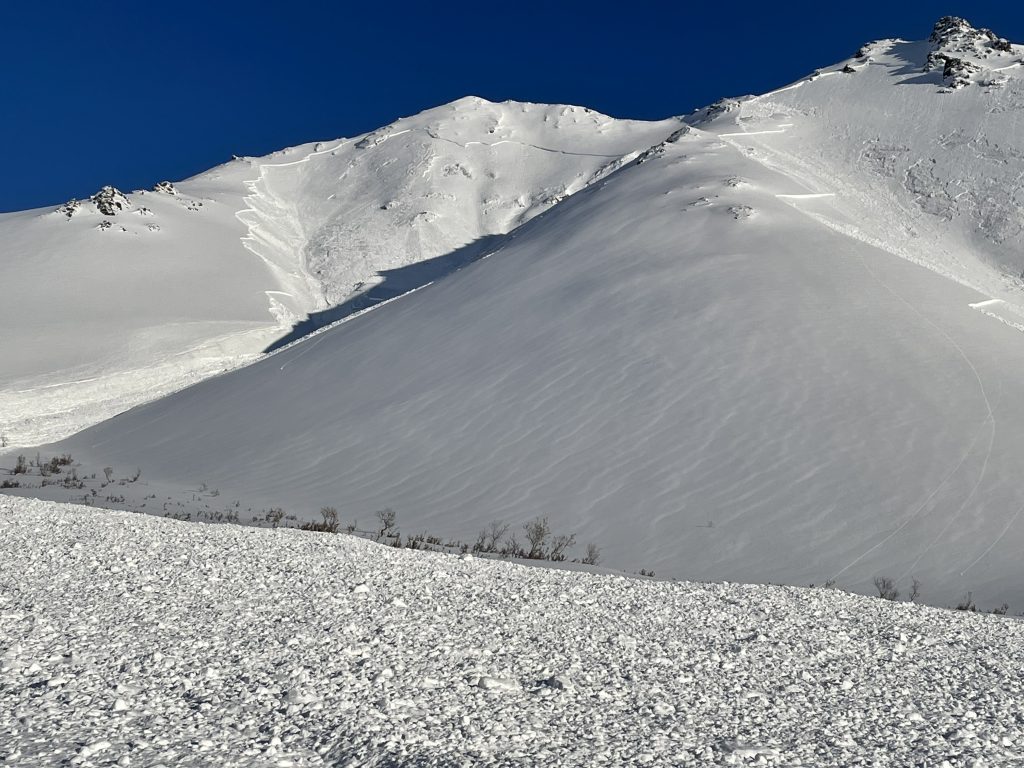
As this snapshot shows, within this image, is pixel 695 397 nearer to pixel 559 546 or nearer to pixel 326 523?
pixel 559 546

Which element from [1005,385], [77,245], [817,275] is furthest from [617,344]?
[77,245]

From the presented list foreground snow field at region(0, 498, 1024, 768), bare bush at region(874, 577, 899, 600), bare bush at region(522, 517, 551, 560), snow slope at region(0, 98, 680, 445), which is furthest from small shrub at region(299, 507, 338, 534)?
snow slope at region(0, 98, 680, 445)

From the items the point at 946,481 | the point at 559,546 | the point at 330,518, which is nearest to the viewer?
the point at 559,546

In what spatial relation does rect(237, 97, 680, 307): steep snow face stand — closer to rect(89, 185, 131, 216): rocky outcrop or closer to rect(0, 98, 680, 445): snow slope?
rect(0, 98, 680, 445): snow slope

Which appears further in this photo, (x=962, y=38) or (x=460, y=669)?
(x=962, y=38)

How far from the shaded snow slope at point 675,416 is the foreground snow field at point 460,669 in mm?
3220

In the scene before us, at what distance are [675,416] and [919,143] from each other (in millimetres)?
23178

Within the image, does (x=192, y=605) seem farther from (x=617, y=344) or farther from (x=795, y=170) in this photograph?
(x=795, y=170)

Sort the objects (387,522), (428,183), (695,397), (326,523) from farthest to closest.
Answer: (428,183)
(695,397)
(387,522)
(326,523)

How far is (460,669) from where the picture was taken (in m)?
4.46

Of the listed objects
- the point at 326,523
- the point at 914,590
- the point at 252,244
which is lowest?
the point at 914,590

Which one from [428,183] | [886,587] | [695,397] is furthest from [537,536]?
[428,183]

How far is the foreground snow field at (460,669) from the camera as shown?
3.48 meters

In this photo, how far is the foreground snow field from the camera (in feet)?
11.4
